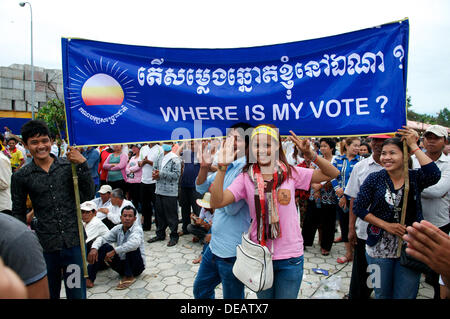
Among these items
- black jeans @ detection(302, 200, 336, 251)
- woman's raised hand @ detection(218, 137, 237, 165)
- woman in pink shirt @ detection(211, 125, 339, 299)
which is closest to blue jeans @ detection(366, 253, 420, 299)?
woman in pink shirt @ detection(211, 125, 339, 299)

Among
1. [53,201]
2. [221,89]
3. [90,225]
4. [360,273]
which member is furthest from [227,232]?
[90,225]

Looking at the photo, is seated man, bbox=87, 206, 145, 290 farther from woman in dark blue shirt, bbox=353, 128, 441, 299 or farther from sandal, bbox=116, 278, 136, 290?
woman in dark blue shirt, bbox=353, 128, 441, 299

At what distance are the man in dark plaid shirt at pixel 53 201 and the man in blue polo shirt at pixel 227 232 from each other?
1.19 meters

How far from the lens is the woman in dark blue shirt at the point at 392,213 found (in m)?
2.35

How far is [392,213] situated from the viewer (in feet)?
8.05

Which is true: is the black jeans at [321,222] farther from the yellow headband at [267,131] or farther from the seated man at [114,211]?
the seated man at [114,211]

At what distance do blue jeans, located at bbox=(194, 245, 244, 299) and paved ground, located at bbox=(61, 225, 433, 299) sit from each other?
4.08ft

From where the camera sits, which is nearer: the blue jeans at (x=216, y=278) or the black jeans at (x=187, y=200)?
the blue jeans at (x=216, y=278)

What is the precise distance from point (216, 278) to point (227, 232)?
1.80 ft

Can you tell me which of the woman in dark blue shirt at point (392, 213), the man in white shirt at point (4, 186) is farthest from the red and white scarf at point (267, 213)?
the man in white shirt at point (4, 186)

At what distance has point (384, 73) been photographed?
2.47m

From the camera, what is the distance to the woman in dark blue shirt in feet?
7.71
